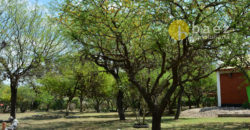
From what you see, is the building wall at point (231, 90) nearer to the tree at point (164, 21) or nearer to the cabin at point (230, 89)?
the cabin at point (230, 89)

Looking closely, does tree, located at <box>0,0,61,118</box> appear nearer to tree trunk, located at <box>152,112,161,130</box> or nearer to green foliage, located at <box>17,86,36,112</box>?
tree trunk, located at <box>152,112,161,130</box>

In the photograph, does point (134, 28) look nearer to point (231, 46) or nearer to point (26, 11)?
point (231, 46)

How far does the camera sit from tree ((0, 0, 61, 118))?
15242 mm

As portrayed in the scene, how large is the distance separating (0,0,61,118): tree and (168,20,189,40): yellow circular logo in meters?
9.51

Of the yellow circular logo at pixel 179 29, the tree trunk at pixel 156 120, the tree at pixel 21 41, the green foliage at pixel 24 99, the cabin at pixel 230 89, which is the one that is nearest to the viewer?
the yellow circular logo at pixel 179 29

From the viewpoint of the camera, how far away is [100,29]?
9242mm

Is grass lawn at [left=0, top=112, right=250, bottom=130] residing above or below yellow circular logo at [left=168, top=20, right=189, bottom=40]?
below

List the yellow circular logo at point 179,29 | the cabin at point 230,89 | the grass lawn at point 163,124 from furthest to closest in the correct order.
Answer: the cabin at point 230,89, the grass lawn at point 163,124, the yellow circular logo at point 179,29

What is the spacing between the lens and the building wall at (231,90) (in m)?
23.4

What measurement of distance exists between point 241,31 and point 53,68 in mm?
12634

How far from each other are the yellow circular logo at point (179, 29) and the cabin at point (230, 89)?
56.0ft

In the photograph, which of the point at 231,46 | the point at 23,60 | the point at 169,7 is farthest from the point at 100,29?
the point at 23,60

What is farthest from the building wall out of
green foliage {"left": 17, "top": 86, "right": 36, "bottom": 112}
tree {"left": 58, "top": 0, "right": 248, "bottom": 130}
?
green foliage {"left": 17, "top": 86, "right": 36, "bottom": 112}

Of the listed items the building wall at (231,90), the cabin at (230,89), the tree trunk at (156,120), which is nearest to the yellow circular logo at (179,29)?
the tree trunk at (156,120)
